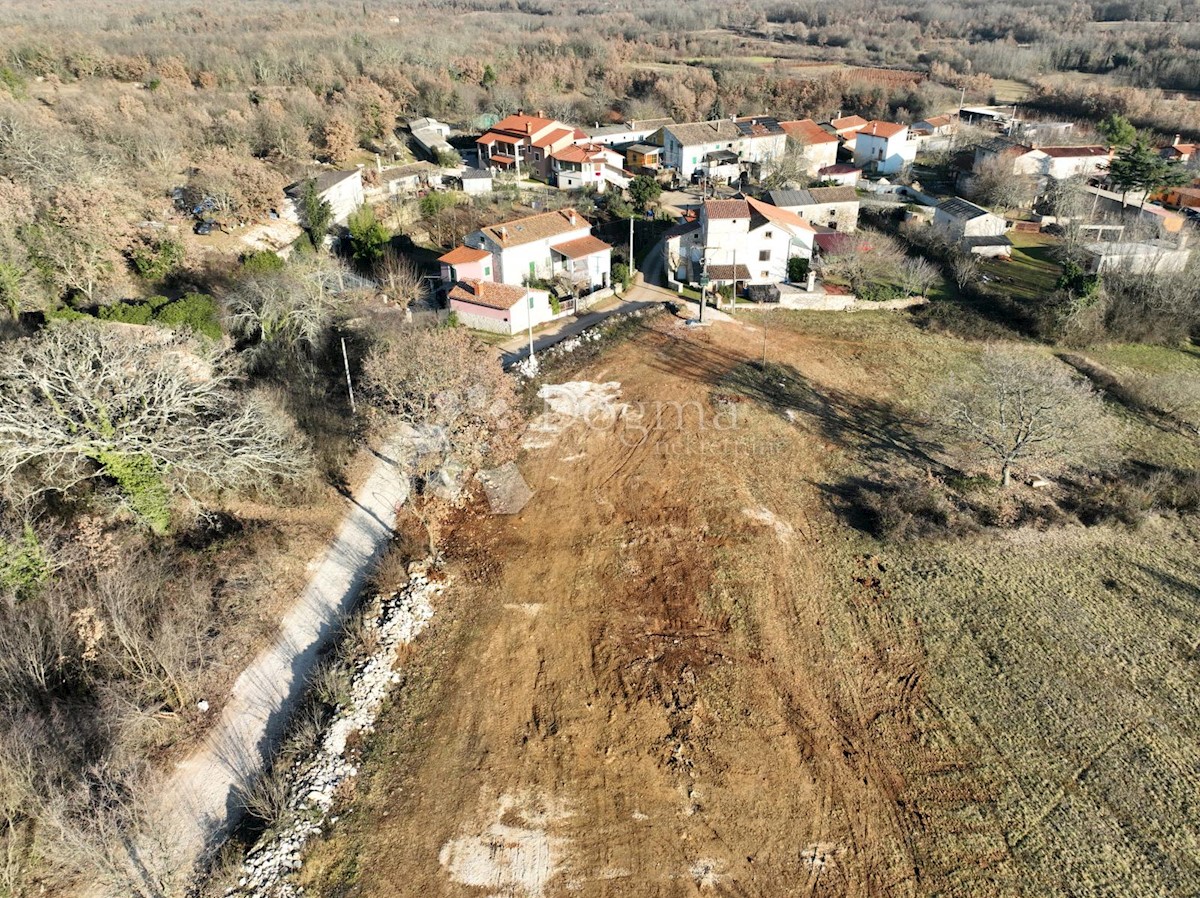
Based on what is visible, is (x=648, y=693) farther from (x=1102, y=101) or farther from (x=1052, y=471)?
(x=1102, y=101)

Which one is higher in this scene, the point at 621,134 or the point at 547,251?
the point at 621,134

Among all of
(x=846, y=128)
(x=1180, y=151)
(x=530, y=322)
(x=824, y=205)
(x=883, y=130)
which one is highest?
(x=883, y=130)

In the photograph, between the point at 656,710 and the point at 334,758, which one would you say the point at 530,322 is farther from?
the point at 334,758

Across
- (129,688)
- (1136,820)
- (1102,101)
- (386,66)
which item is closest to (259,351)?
(129,688)

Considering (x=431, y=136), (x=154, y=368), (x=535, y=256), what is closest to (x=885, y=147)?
(x=431, y=136)

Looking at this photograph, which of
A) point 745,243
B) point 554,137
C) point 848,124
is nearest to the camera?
point 745,243

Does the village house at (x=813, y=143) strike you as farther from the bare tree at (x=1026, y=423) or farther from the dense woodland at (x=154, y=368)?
the bare tree at (x=1026, y=423)

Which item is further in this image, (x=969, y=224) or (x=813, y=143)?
(x=813, y=143)
